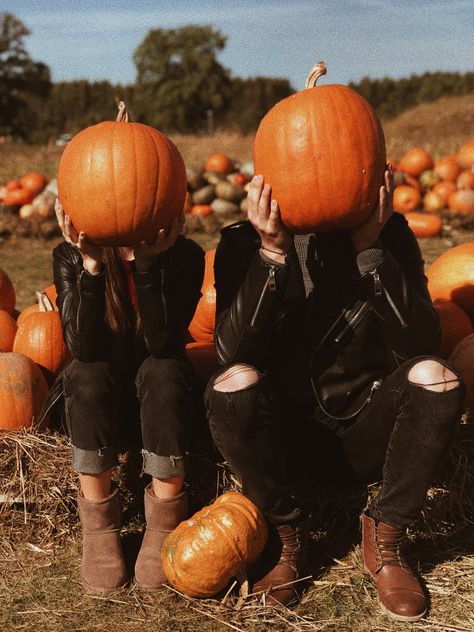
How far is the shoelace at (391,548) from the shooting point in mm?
2799

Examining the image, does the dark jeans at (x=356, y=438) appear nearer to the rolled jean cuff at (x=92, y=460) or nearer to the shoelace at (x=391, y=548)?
the shoelace at (x=391, y=548)

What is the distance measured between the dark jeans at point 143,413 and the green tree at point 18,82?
57.2m

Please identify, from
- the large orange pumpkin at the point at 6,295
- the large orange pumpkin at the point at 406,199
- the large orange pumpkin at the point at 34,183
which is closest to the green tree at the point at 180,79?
the large orange pumpkin at the point at 34,183

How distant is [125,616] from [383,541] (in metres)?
1.01

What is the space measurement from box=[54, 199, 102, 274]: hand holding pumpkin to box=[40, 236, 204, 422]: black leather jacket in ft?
0.11

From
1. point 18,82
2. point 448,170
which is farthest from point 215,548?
point 18,82

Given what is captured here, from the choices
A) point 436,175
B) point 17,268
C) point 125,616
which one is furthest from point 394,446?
point 436,175

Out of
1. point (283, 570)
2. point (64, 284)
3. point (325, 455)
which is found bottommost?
point (283, 570)

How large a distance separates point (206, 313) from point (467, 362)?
1698mm

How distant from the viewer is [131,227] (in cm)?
285

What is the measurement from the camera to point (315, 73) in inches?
116

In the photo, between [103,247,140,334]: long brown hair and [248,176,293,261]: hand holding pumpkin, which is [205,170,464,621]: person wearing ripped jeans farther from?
[103,247,140,334]: long brown hair

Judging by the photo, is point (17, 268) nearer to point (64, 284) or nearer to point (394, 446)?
point (64, 284)

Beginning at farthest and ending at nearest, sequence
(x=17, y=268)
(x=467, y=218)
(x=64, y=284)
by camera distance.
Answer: (x=467, y=218) < (x=17, y=268) < (x=64, y=284)
